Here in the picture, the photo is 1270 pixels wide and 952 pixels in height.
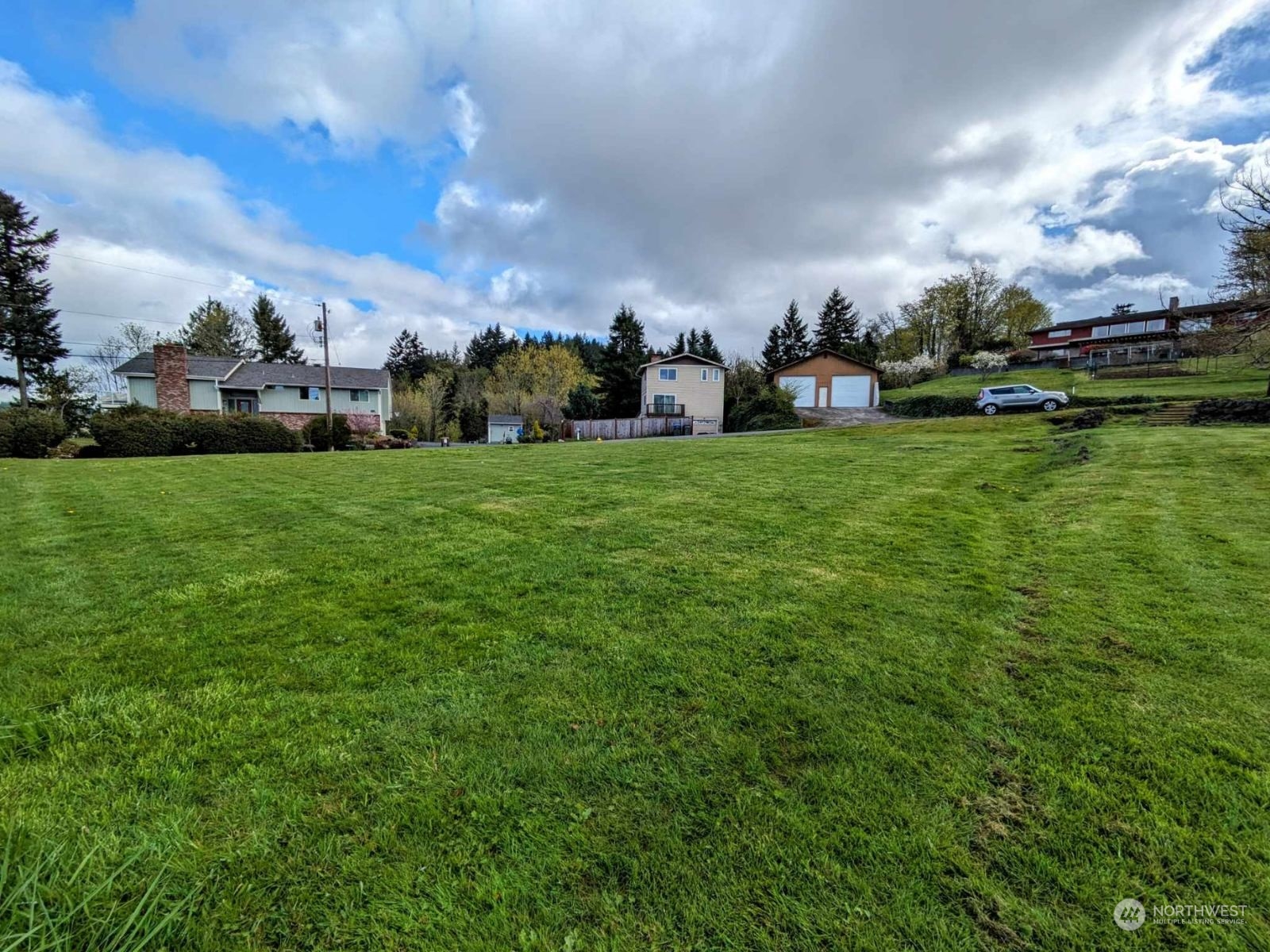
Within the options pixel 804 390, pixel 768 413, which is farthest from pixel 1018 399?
pixel 804 390

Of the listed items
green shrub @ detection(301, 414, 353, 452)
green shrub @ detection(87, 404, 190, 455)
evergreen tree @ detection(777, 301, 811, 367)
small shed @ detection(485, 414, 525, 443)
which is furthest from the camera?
evergreen tree @ detection(777, 301, 811, 367)

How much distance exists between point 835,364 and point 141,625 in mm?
41239

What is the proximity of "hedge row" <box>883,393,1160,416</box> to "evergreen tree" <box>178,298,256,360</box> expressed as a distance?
56030 millimetres

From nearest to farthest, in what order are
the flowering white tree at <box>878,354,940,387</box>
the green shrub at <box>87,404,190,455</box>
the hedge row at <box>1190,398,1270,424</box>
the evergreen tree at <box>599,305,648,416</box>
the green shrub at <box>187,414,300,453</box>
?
the hedge row at <box>1190,398,1270,424</box> < the green shrub at <box>87,404,190,455</box> < the green shrub at <box>187,414,300,453</box> < the evergreen tree at <box>599,305,648,416</box> < the flowering white tree at <box>878,354,940,387</box>

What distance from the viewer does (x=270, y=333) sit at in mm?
54156

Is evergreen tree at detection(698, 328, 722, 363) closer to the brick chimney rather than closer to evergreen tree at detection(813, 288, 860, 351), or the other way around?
evergreen tree at detection(813, 288, 860, 351)

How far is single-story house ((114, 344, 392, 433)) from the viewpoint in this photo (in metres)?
32.0

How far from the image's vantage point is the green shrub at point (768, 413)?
3244 cm

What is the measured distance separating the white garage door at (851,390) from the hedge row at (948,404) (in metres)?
2.70

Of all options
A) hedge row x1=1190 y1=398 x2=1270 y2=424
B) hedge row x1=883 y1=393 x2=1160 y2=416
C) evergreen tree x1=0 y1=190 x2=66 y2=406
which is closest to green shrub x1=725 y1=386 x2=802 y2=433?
hedge row x1=883 y1=393 x2=1160 y2=416

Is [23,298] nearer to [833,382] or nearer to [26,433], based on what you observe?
[26,433]

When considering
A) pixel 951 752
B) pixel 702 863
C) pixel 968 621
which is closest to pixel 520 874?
pixel 702 863

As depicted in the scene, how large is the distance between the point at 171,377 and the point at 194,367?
252cm

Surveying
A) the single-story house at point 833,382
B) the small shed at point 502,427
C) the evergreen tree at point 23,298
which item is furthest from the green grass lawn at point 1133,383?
the evergreen tree at point 23,298
